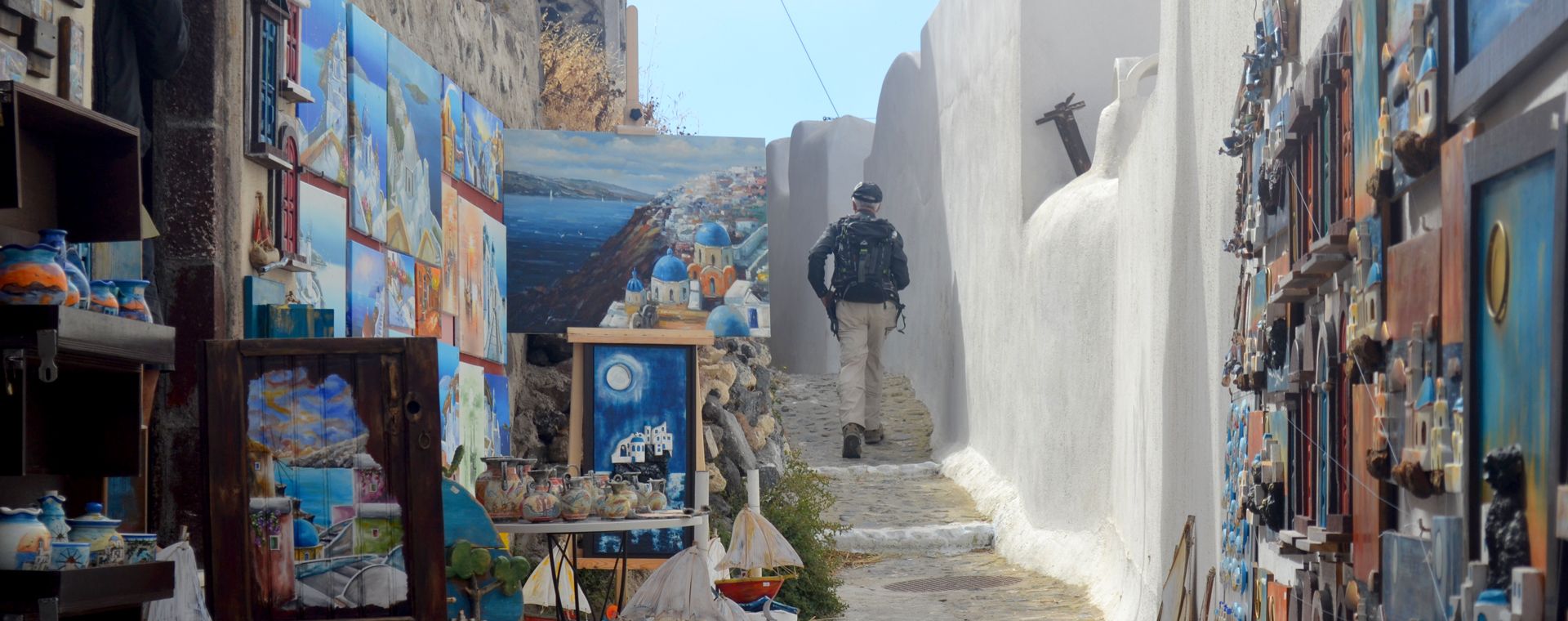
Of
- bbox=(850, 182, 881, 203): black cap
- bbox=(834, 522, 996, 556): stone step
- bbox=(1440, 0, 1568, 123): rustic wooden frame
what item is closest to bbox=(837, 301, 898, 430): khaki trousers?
bbox=(850, 182, 881, 203): black cap

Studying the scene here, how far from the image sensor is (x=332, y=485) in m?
3.39

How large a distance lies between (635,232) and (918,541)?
2.61 metres

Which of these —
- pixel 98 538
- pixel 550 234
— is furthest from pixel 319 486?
pixel 550 234

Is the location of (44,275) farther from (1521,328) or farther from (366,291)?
(366,291)

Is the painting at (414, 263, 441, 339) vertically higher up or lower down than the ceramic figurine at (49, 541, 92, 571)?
higher up

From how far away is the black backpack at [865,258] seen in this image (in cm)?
1107

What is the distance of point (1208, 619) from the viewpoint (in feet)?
12.8

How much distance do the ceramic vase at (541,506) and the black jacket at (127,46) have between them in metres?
1.56

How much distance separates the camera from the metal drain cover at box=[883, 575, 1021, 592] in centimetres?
765

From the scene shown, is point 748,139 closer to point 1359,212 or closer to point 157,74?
point 157,74

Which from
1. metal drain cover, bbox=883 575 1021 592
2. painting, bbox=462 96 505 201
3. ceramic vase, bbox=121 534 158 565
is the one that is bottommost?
metal drain cover, bbox=883 575 1021 592

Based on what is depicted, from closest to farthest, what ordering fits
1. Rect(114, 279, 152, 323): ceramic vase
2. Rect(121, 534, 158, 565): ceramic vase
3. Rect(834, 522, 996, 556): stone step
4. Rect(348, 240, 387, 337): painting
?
Rect(121, 534, 158, 565): ceramic vase, Rect(114, 279, 152, 323): ceramic vase, Rect(348, 240, 387, 337): painting, Rect(834, 522, 996, 556): stone step

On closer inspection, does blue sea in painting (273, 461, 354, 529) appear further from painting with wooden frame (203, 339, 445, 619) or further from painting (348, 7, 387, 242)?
painting (348, 7, 387, 242)

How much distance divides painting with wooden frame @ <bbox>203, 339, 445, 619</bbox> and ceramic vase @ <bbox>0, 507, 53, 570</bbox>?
819mm
